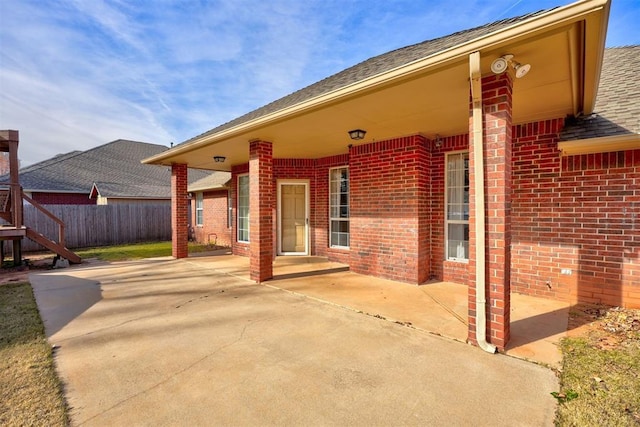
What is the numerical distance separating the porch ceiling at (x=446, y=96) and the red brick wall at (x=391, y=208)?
1.20 feet

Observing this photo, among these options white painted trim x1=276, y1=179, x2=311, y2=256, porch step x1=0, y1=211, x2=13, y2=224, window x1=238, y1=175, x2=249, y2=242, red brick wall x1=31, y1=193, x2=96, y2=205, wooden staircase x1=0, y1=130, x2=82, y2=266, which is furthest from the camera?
red brick wall x1=31, y1=193, x2=96, y2=205

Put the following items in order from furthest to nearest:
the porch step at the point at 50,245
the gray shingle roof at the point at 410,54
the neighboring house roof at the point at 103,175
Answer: the neighboring house roof at the point at 103,175 < the porch step at the point at 50,245 < the gray shingle roof at the point at 410,54

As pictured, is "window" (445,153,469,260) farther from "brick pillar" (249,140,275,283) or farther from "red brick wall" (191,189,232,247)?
"red brick wall" (191,189,232,247)

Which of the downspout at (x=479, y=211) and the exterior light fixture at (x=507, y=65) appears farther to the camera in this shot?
the downspout at (x=479, y=211)

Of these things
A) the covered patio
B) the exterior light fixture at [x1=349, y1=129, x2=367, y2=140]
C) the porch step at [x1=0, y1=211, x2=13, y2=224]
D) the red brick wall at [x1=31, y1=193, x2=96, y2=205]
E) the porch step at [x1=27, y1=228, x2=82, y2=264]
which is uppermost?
the exterior light fixture at [x1=349, y1=129, x2=367, y2=140]

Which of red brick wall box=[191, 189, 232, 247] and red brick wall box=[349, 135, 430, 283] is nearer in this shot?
red brick wall box=[349, 135, 430, 283]

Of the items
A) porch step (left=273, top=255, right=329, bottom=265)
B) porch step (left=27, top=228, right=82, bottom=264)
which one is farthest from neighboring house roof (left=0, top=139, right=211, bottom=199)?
porch step (left=273, top=255, right=329, bottom=265)

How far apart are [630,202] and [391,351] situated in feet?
13.3

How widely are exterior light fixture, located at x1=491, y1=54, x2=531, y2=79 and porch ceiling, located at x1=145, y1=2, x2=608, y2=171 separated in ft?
0.17

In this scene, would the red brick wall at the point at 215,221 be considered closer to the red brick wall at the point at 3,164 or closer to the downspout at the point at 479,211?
the downspout at the point at 479,211

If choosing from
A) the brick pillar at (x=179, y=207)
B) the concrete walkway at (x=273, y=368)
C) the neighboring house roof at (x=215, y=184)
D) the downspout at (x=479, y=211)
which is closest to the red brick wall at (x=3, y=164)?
the neighboring house roof at (x=215, y=184)

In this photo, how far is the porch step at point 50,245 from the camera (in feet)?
26.1

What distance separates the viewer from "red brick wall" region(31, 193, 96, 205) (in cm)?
1506

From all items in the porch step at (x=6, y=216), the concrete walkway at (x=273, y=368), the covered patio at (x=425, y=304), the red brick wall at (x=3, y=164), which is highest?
the red brick wall at (x=3, y=164)
